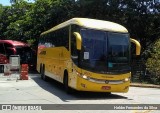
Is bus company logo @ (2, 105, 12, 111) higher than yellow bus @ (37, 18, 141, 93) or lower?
lower

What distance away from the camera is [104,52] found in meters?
16.8

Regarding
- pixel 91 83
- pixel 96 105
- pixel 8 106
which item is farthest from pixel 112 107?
pixel 8 106

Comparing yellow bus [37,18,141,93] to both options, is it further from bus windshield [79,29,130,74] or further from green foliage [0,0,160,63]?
green foliage [0,0,160,63]

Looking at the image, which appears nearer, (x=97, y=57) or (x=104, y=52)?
(x=97, y=57)

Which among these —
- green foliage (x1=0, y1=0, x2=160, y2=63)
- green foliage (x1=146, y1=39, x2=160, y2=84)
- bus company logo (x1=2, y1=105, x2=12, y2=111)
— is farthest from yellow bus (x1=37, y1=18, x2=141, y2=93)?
green foliage (x1=0, y1=0, x2=160, y2=63)

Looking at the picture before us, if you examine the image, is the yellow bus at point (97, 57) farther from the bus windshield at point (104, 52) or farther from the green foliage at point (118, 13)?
the green foliage at point (118, 13)

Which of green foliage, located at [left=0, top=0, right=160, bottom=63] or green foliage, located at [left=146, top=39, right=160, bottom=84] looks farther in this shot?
green foliage, located at [left=0, top=0, right=160, bottom=63]

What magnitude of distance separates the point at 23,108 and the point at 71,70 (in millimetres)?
4548

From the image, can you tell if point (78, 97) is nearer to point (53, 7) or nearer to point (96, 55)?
point (96, 55)

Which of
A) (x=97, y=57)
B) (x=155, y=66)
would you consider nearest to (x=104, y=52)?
(x=97, y=57)

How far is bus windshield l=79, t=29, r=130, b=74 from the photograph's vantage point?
54.2 ft

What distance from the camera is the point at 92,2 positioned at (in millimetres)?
32125

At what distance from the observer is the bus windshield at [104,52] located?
16.5 m

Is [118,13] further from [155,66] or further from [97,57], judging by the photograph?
[97,57]
